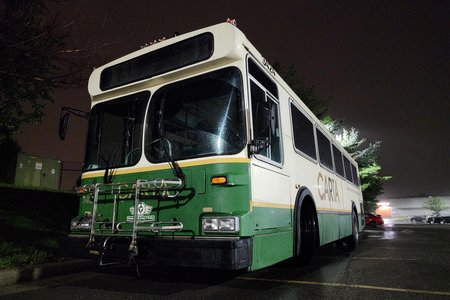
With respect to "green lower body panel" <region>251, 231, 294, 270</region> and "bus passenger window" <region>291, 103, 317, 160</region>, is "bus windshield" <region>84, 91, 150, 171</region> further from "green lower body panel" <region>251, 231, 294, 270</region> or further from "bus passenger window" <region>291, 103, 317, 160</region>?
"bus passenger window" <region>291, 103, 317, 160</region>

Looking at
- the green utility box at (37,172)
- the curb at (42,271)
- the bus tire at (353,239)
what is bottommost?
the curb at (42,271)

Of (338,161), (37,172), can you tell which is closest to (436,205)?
(338,161)

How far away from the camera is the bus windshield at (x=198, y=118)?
424 cm

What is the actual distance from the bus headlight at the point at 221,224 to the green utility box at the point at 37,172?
16.5m

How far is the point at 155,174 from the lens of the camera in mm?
4531

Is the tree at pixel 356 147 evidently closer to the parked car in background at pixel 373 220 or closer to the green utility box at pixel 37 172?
the parked car in background at pixel 373 220

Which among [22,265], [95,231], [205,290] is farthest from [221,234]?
[22,265]

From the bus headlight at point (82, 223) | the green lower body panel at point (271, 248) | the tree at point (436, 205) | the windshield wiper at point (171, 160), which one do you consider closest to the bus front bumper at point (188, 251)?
the green lower body panel at point (271, 248)

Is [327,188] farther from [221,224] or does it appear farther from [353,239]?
[221,224]

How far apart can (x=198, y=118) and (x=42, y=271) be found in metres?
3.80

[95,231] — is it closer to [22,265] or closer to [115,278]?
[115,278]

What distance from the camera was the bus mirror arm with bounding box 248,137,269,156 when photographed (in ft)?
13.5

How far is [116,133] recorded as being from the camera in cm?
521

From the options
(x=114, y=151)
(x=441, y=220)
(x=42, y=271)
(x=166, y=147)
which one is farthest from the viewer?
(x=441, y=220)
